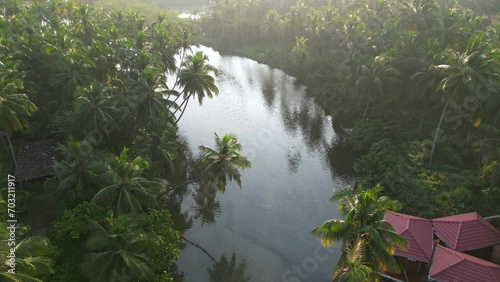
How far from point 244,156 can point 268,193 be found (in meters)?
7.05

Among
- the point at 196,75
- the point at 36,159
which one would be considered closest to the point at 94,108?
the point at 36,159

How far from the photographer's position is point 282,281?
28.5 meters

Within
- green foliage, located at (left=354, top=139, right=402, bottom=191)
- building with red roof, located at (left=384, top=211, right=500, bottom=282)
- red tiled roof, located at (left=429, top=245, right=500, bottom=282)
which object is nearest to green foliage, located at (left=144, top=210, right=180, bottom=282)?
building with red roof, located at (left=384, top=211, right=500, bottom=282)

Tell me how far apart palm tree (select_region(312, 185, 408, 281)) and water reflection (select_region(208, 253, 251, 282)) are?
29.8 feet

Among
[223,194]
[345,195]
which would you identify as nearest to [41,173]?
[223,194]

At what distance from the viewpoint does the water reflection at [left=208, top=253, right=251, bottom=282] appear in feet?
94.2

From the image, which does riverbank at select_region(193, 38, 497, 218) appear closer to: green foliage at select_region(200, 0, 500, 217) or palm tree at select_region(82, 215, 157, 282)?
green foliage at select_region(200, 0, 500, 217)

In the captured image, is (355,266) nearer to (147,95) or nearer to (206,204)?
(206,204)

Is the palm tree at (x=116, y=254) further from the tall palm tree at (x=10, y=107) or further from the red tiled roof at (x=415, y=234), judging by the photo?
the red tiled roof at (x=415, y=234)

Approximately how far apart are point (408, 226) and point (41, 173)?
30.9 metres

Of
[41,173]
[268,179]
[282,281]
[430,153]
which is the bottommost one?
[282,281]

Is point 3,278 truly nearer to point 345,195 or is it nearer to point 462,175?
point 345,195

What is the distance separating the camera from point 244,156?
44188 millimetres

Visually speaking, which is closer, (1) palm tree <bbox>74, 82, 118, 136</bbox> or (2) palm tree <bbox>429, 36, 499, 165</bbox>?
(2) palm tree <bbox>429, 36, 499, 165</bbox>
